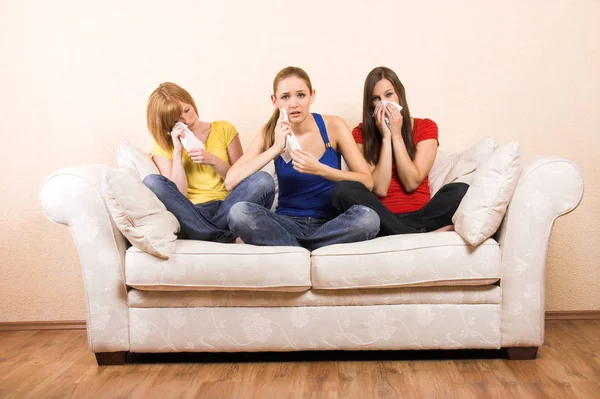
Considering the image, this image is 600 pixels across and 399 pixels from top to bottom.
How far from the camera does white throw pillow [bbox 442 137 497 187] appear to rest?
253cm

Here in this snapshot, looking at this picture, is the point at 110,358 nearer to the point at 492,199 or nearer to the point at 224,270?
the point at 224,270

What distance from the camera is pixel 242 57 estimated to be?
2971mm

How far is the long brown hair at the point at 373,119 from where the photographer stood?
2641 mm

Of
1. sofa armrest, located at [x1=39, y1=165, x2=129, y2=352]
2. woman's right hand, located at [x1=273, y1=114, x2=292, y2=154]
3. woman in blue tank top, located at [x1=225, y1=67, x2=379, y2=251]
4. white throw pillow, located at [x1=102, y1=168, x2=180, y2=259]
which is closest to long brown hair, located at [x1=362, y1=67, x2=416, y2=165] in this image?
woman in blue tank top, located at [x1=225, y1=67, x2=379, y2=251]

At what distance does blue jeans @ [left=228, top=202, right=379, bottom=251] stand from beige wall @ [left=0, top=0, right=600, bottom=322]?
0.87 meters

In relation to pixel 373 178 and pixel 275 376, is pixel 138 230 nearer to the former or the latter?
pixel 275 376

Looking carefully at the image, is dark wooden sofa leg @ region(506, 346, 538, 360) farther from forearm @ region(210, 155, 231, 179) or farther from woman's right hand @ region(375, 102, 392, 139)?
forearm @ region(210, 155, 231, 179)

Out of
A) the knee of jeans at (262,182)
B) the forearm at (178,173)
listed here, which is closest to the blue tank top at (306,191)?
the knee of jeans at (262,182)

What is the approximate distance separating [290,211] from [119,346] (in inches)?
32.0

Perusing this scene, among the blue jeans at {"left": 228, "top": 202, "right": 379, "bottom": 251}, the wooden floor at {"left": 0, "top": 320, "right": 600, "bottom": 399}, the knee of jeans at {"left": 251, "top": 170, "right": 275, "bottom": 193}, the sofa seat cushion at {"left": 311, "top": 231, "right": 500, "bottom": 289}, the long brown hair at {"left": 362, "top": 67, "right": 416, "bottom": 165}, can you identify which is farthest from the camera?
the long brown hair at {"left": 362, "top": 67, "right": 416, "bottom": 165}

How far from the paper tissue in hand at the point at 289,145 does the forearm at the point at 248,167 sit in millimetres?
40

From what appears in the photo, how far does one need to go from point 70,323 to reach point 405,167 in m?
1.66

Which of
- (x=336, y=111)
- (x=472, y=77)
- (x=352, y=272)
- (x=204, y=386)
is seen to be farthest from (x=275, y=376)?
(x=472, y=77)

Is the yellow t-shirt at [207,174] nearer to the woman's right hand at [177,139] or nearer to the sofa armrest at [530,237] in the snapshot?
the woman's right hand at [177,139]
